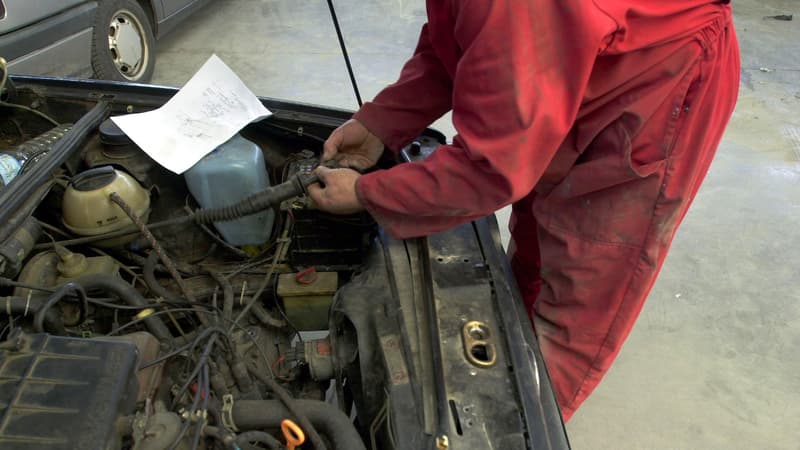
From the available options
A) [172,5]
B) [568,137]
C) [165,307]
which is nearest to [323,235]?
[165,307]

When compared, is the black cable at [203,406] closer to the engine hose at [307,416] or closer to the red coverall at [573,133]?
the engine hose at [307,416]

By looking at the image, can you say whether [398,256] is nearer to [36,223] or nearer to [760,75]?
[36,223]

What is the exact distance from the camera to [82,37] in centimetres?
254

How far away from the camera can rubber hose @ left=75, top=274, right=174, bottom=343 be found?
0.99m

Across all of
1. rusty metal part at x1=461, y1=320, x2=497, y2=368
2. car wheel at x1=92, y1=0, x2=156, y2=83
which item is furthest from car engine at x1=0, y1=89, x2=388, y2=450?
car wheel at x1=92, y1=0, x2=156, y2=83

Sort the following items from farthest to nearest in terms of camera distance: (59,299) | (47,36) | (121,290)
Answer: (47,36) → (121,290) → (59,299)

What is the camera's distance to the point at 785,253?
2236 millimetres

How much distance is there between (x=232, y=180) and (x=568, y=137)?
739 millimetres

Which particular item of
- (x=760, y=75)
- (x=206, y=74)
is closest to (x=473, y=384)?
(x=206, y=74)

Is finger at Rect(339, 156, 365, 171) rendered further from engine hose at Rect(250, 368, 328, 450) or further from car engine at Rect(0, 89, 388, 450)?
engine hose at Rect(250, 368, 328, 450)

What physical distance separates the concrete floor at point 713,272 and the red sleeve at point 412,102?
1.10m

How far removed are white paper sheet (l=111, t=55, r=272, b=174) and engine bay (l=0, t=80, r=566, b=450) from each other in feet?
0.13

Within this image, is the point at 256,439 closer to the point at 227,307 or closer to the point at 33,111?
the point at 227,307

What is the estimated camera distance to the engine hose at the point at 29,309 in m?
0.87
